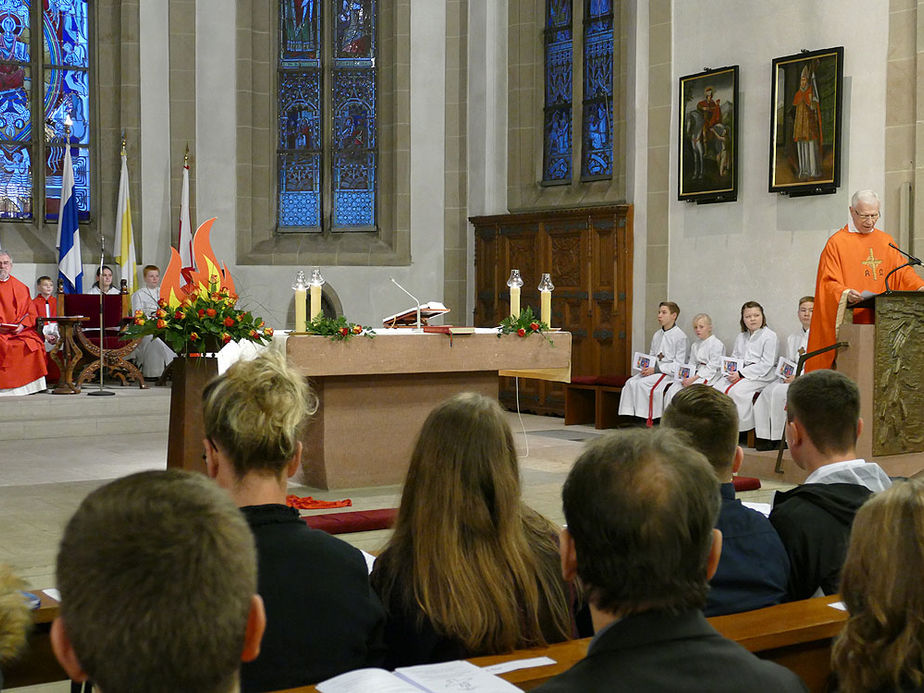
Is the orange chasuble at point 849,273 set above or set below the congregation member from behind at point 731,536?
above

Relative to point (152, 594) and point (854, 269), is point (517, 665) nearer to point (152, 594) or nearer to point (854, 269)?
point (152, 594)

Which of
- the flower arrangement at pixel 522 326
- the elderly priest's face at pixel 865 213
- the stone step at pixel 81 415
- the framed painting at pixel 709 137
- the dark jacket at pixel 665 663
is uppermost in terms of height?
the framed painting at pixel 709 137

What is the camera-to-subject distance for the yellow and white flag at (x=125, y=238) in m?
13.0

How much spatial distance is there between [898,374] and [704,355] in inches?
144

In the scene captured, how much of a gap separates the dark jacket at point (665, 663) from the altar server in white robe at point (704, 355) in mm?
9509

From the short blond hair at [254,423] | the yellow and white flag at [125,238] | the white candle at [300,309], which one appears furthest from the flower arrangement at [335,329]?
the yellow and white flag at [125,238]

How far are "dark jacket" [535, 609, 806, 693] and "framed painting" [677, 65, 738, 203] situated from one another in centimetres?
1006

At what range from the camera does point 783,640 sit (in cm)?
240

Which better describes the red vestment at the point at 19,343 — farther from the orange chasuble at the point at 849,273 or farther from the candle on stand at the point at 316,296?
the orange chasuble at the point at 849,273

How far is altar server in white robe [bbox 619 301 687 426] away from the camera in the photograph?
1123 centimetres

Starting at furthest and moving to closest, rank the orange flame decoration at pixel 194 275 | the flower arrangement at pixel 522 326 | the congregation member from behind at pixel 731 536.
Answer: the flower arrangement at pixel 522 326 < the orange flame decoration at pixel 194 275 < the congregation member from behind at pixel 731 536

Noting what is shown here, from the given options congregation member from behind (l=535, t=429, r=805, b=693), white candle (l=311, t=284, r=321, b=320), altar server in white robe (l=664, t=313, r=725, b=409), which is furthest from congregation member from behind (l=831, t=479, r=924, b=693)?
altar server in white robe (l=664, t=313, r=725, b=409)

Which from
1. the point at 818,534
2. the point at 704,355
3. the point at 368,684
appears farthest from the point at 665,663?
the point at 704,355

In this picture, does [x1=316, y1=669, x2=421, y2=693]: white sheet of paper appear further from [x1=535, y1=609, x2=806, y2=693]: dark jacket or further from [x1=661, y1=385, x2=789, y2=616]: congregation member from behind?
[x1=661, y1=385, x2=789, y2=616]: congregation member from behind
